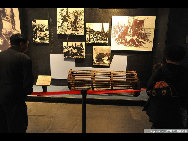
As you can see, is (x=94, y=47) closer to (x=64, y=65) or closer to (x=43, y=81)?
(x=64, y=65)

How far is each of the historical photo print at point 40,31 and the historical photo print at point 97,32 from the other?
145cm

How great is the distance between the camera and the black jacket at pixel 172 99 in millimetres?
2062

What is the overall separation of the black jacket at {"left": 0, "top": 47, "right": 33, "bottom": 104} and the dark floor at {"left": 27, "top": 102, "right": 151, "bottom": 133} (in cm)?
125

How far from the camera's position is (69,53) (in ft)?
17.9

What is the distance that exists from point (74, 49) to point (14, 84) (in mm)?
3244

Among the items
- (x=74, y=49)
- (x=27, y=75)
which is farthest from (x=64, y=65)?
(x=27, y=75)

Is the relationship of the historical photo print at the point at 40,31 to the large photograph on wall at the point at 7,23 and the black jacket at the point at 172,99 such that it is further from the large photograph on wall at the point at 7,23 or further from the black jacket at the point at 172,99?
the black jacket at the point at 172,99

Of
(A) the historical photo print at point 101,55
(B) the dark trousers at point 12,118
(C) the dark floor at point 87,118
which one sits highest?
(A) the historical photo print at point 101,55

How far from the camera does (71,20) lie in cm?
520

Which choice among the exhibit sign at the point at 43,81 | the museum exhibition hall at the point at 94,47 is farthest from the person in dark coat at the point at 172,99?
the exhibit sign at the point at 43,81

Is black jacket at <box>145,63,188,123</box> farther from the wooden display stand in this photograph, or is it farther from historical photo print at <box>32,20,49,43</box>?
historical photo print at <box>32,20,49,43</box>
